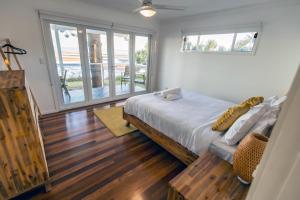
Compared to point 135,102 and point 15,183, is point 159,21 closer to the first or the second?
point 135,102

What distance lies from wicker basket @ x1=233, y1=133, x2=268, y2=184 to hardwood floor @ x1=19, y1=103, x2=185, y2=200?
904 millimetres

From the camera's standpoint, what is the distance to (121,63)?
4469mm

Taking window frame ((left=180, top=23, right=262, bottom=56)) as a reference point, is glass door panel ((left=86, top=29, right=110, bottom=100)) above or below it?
Answer: below

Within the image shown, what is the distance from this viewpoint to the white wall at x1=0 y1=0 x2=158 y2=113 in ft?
8.53

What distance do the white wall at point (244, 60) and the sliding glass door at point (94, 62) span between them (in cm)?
122

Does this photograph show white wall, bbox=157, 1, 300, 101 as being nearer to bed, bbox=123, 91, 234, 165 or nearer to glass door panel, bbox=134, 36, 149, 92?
glass door panel, bbox=134, 36, 149, 92

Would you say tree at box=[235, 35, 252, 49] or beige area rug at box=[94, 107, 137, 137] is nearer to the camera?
beige area rug at box=[94, 107, 137, 137]

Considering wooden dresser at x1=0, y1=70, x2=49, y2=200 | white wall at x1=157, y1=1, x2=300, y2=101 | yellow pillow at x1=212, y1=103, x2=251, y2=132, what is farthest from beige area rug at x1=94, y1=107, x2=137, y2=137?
white wall at x1=157, y1=1, x2=300, y2=101

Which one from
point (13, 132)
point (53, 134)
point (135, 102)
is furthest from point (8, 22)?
point (135, 102)

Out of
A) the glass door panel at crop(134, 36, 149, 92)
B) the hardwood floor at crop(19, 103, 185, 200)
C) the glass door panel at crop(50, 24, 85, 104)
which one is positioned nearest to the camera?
the hardwood floor at crop(19, 103, 185, 200)

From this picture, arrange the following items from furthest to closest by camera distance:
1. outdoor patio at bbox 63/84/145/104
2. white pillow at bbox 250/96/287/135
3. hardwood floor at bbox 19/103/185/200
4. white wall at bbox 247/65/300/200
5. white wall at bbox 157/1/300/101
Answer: outdoor patio at bbox 63/84/145/104
white wall at bbox 157/1/300/101
hardwood floor at bbox 19/103/185/200
white pillow at bbox 250/96/287/135
white wall at bbox 247/65/300/200

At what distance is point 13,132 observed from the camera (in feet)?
4.27

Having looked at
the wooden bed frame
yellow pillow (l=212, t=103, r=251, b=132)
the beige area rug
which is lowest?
the beige area rug

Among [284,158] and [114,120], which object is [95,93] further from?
[284,158]
